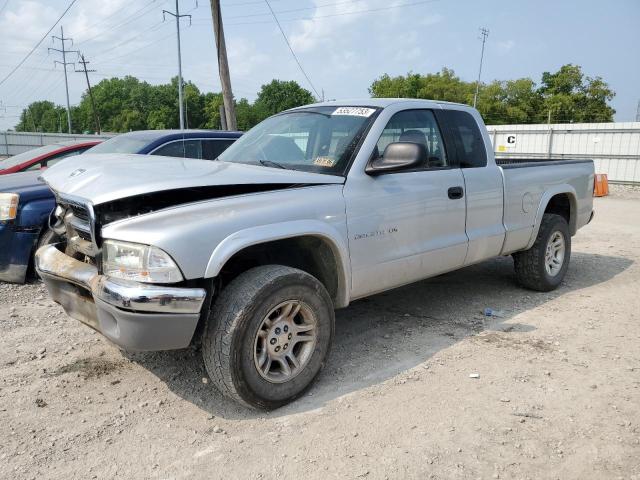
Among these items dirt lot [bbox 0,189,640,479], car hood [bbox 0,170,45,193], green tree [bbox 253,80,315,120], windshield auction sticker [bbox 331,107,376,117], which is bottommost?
dirt lot [bbox 0,189,640,479]

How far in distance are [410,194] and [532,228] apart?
201 centimetres

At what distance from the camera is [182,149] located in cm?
681

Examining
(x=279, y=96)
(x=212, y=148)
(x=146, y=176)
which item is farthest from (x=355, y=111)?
(x=279, y=96)

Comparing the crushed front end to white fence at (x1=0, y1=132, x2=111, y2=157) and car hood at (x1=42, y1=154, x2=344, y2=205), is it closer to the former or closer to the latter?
car hood at (x1=42, y1=154, x2=344, y2=205)

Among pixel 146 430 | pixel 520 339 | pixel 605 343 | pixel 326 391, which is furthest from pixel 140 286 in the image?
pixel 605 343

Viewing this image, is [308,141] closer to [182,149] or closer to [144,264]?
[144,264]

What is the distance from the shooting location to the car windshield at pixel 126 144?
21.8 ft

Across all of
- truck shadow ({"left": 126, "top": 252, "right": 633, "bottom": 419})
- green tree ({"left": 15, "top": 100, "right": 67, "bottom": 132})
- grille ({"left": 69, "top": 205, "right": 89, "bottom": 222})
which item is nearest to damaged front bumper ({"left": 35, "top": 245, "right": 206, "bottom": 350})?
grille ({"left": 69, "top": 205, "right": 89, "bottom": 222})

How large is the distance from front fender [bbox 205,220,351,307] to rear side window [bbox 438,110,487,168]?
1.64m

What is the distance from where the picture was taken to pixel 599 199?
610 inches

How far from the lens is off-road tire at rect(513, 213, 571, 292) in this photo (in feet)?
18.4

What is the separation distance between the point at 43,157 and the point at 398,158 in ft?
19.9

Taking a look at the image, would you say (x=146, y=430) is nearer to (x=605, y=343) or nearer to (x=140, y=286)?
(x=140, y=286)

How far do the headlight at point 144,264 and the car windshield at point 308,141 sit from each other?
1.31 meters
